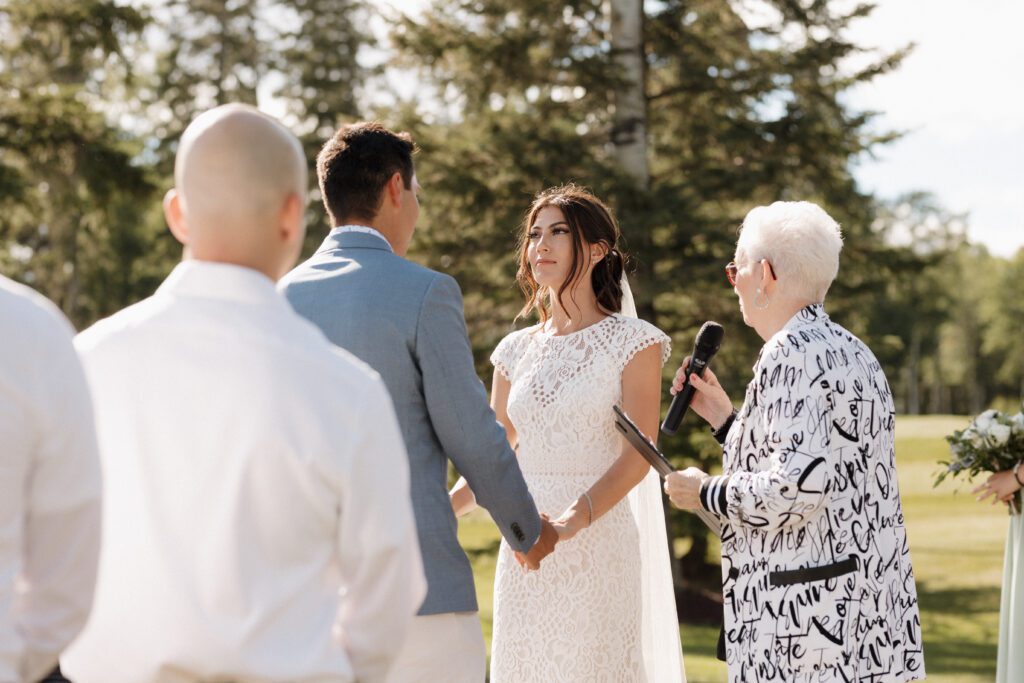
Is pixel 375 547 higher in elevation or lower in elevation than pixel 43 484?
lower

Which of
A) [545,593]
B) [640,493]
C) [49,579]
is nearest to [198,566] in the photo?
[49,579]

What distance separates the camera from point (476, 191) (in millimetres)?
13641

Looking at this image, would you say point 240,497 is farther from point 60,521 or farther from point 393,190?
point 393,190

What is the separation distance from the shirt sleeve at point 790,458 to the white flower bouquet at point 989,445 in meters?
2.18

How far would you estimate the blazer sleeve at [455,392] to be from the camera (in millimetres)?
3439

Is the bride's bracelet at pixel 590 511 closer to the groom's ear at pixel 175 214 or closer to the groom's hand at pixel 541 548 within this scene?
the groom's hand at pixel 541 548

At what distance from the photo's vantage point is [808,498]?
140 inches

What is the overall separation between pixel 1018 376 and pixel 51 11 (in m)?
80.6

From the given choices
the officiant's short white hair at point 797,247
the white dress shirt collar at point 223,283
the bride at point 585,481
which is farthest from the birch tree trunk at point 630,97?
the white dress shirt collar at point 223,283

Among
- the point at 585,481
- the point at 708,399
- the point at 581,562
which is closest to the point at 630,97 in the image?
the point at 585,481

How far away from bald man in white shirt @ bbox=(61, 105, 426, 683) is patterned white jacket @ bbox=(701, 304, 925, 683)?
170 centimetres

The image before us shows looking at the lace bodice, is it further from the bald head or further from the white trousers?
the bald head

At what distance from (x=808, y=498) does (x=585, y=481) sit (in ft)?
5.29

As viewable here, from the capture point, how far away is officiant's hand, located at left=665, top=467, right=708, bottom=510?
12.8 ft
